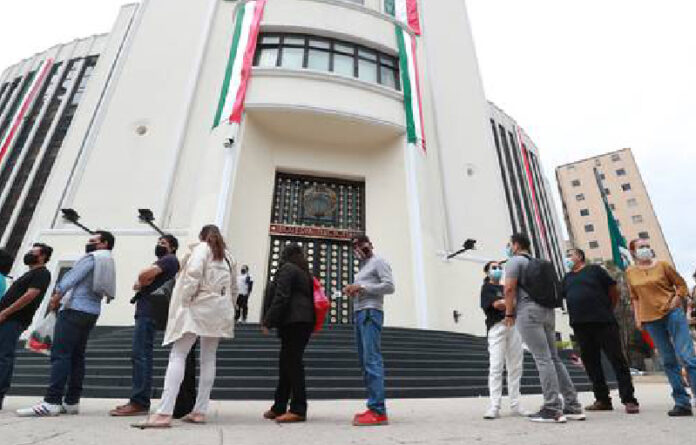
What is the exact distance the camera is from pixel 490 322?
4430 mm

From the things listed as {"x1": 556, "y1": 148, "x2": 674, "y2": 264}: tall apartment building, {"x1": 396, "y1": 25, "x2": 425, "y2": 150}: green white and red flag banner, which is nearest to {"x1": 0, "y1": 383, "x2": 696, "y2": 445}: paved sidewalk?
{"x1": 396, "y1": 25, "x2": 425, "y2": 150}: green white and red flag banner

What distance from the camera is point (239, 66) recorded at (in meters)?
13.4

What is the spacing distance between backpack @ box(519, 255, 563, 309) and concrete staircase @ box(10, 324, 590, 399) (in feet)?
10.6

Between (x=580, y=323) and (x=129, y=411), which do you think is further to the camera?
(x=580, y=323)

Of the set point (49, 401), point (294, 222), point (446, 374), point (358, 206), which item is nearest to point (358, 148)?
point (358, 206)

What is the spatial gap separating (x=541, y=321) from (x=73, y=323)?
4.39 m

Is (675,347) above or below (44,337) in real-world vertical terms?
below

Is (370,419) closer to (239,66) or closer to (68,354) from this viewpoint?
(68,354)

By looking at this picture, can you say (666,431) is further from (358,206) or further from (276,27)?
(276,27)

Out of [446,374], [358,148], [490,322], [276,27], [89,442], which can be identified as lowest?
[89,442]

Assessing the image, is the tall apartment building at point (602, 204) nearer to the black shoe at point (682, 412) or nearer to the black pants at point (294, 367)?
the black shoe at point (682, 412)

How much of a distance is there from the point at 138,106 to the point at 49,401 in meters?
13.5

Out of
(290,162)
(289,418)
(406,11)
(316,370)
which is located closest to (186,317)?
(289,418)

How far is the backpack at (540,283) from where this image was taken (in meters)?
3.56
